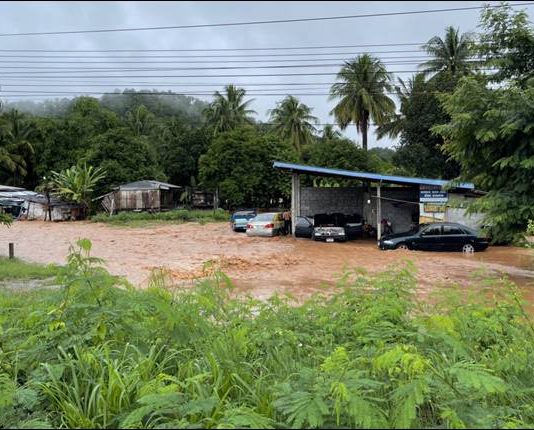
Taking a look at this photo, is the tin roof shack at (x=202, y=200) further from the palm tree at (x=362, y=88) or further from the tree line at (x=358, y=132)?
the palm tree at (x=362, y=88)

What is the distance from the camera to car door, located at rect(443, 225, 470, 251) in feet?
70.8

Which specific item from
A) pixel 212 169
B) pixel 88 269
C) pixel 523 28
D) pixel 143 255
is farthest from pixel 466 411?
pixel 212 169

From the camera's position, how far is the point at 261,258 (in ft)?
65.5

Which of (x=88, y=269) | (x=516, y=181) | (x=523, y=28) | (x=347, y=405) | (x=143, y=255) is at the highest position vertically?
(x=523, y=28)

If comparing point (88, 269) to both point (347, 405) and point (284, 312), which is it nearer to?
point (284, 312)

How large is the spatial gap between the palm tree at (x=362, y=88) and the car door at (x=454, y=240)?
73.2ft

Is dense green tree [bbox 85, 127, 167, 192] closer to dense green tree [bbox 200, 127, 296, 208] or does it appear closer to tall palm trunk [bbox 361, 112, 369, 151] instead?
dense green tree [bbox 200, 127, 296, 208]

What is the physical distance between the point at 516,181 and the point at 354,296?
8.96 meters

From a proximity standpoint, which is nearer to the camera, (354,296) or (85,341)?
(85,341)

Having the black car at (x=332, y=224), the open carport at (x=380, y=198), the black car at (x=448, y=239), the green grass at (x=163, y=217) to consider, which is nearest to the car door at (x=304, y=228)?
the black car at (x=332, y=224)

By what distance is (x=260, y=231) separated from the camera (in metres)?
28.2

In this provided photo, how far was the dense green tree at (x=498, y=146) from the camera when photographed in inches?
460

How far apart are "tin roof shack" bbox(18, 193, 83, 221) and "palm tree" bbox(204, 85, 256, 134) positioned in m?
18.7

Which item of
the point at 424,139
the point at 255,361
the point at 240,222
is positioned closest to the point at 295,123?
the point at 424,139
